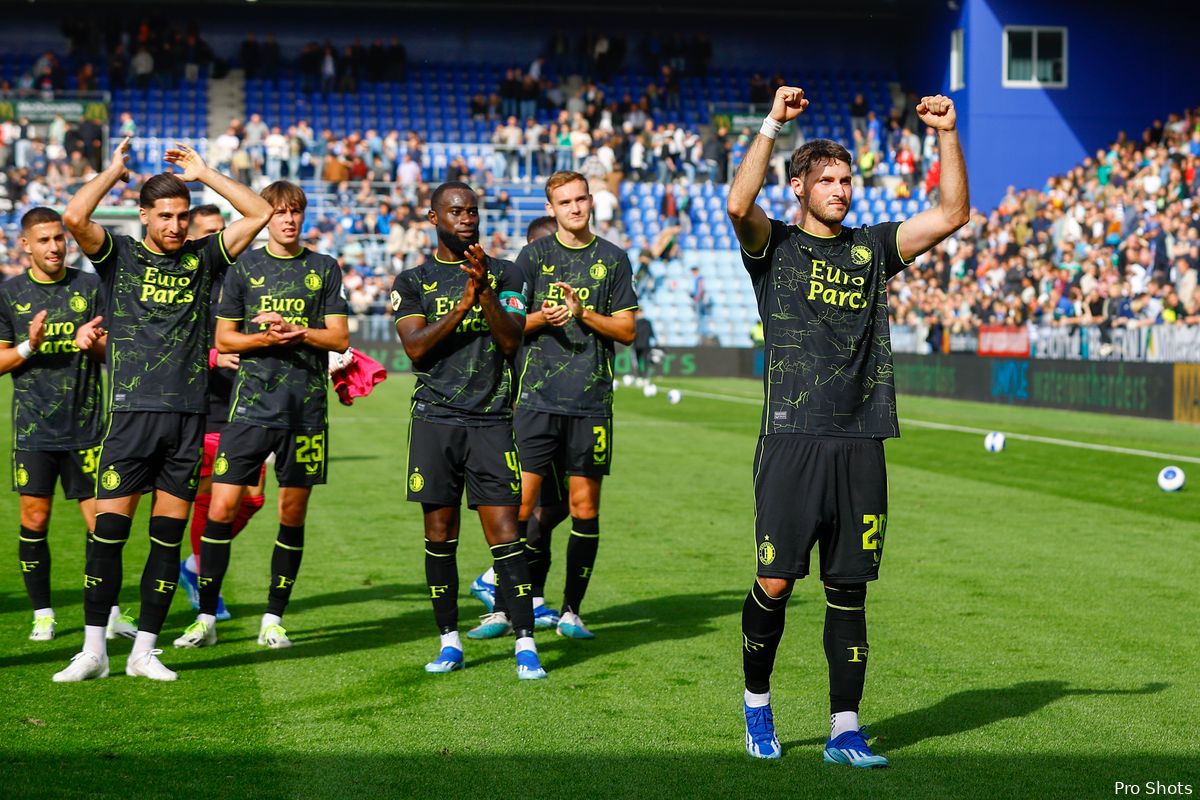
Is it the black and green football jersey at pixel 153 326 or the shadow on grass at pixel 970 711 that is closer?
the shadow on grass at pixel 970 711

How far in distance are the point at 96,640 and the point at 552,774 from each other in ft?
8.82

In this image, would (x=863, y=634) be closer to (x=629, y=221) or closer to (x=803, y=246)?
(x=803, y=246)

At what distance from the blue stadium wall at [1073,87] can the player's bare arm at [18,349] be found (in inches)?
1548

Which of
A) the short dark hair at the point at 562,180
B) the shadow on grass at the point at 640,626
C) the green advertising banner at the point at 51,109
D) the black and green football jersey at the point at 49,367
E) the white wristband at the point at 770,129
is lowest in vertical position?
the shadow on grass at the point at 640,626

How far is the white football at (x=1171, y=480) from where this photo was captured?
1491 cm

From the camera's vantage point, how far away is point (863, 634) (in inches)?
230

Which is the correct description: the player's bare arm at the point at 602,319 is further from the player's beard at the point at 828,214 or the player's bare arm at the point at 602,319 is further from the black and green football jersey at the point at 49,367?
the black and green football jersey at the point at 49,367

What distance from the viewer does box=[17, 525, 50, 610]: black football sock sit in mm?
8375

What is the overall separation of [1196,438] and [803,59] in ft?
114

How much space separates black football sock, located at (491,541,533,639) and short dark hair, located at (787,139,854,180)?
2.52 meters

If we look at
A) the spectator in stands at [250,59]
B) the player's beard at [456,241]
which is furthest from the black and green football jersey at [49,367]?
the spectator in stands at [250,59]

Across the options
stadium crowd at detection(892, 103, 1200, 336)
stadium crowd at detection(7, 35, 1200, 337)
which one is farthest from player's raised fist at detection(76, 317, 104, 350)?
stadium crowd at detection(7, 35, 1200, 337)

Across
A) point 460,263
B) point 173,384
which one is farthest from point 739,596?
point 173,384

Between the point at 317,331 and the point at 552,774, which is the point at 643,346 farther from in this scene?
the point at 552,774
